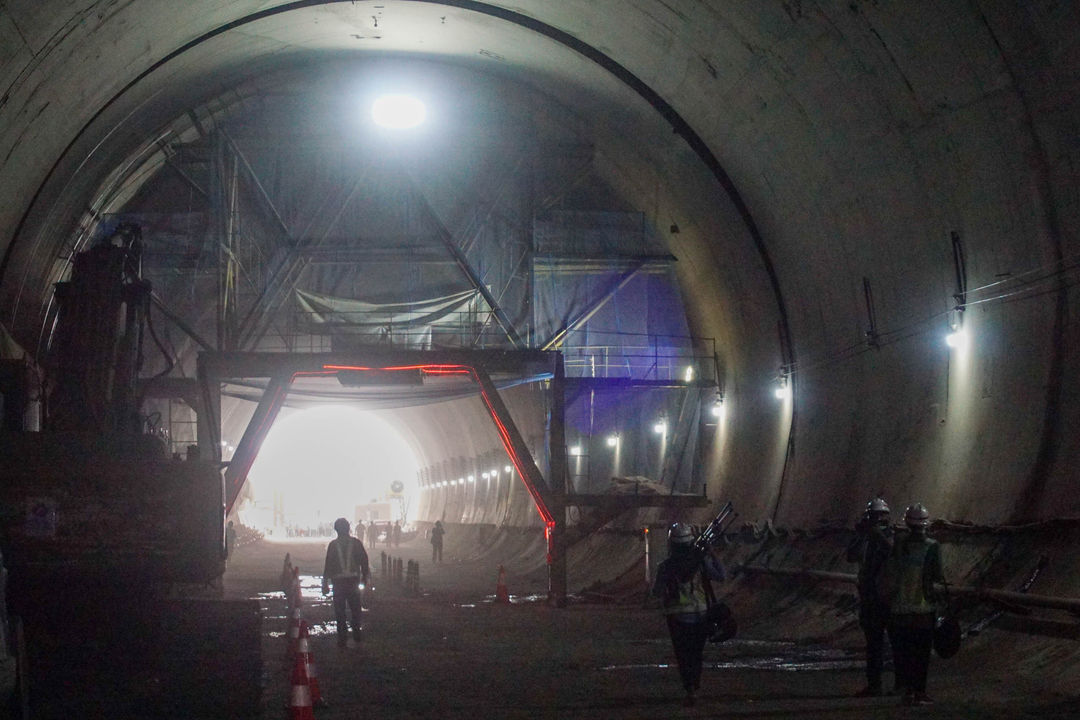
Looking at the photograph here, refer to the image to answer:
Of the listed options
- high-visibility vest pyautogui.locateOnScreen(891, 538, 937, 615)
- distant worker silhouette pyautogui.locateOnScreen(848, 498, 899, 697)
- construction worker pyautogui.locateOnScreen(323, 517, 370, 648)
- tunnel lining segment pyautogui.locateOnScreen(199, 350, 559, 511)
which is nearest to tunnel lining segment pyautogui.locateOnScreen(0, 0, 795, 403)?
tunnel lining segment pyautogui.locateOnScreen(199, 350, 559, 511)

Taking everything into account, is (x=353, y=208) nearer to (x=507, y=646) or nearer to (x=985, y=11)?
(x=507, y=646)

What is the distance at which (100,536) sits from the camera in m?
11.6

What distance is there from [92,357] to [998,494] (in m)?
10.3

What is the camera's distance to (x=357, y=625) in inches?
621

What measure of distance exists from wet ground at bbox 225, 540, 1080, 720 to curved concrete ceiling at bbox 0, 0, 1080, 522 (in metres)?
3.09

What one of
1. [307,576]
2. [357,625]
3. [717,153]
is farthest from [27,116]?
[307,576]

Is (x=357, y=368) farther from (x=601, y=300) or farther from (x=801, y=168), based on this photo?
(x=801, y=168)

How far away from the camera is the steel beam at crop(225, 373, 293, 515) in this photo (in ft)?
84.3

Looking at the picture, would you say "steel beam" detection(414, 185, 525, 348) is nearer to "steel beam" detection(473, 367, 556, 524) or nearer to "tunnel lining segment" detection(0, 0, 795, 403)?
"steel beam" detection(473, 367, 556, 524)

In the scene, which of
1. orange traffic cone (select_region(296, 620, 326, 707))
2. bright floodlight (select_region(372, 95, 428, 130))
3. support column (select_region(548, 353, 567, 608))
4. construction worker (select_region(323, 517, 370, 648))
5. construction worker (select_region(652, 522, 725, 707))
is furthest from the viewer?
bright floodlight (select_region(372, 95, 428, 130))

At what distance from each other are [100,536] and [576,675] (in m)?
4.89

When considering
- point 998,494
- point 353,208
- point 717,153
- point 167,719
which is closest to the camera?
point 167,719

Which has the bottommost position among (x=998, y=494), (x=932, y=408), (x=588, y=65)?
(x=998, y=494)

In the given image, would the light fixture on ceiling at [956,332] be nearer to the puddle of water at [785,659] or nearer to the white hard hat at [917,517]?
the puddle of water at [785,659]
